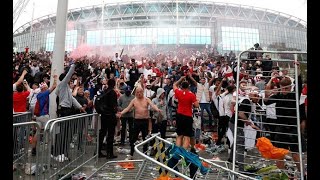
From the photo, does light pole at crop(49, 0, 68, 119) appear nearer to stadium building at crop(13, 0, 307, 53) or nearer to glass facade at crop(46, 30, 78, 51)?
glass facade at crop(46, 30, 78, 51)

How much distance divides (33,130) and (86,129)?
210cm

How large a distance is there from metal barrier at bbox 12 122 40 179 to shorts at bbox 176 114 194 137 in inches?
135

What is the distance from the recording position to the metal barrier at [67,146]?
556 centimetres

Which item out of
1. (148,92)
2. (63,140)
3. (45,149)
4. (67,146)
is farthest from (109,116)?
(148,92)

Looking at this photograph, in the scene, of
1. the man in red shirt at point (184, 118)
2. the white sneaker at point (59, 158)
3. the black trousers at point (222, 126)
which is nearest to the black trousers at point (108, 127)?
the man in red shirt at point (184, 118)

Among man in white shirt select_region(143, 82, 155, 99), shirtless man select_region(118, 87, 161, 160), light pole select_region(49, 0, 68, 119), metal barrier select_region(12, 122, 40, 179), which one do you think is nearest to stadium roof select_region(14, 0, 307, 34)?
man in white shirt select_region(143, 82, 155, 99)

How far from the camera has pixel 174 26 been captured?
45438mm

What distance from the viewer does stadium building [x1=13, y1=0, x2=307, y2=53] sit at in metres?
42.8

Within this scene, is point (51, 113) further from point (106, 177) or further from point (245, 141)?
point (245, 141)

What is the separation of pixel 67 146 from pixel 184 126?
2.77 meters

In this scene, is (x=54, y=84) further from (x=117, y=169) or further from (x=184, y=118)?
(x=184, y=118)
